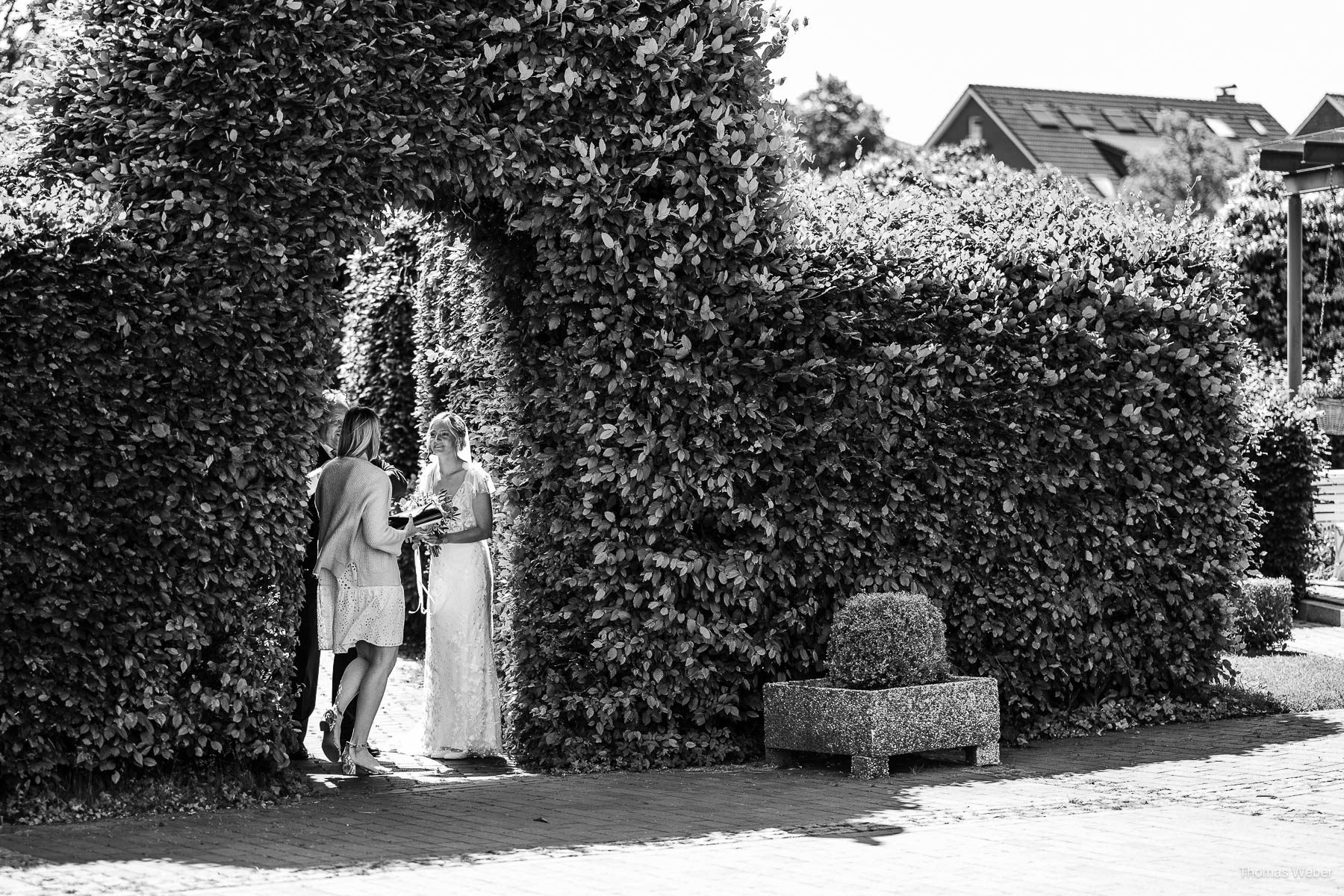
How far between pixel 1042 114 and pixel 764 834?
58.2 metres

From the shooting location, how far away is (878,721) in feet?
28.7

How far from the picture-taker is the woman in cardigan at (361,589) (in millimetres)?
8836

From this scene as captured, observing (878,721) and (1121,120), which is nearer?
(878,721)

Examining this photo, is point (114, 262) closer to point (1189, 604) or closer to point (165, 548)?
point (165, 548)

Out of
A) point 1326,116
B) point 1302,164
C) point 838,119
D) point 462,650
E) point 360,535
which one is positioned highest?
point 838,119

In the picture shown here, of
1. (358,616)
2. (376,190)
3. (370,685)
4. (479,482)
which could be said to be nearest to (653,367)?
(479,482)

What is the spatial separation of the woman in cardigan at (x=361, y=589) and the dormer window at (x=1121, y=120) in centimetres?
6007

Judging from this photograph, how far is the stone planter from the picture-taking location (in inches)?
345

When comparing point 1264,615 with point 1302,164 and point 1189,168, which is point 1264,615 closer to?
point 1302,164

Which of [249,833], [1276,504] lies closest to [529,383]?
[249,833]

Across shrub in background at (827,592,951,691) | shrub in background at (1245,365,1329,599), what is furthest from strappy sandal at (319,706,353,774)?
shrub in background at (1245,365,1329,599)

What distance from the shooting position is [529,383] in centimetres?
957

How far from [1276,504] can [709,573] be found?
9.82 m

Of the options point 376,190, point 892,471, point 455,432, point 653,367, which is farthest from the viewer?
point 892,471
